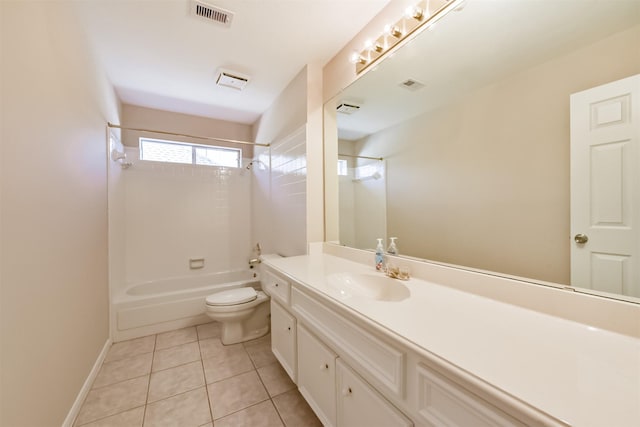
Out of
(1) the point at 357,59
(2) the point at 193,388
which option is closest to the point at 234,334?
(2) the point at 193,388

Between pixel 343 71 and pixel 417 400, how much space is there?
203 cm

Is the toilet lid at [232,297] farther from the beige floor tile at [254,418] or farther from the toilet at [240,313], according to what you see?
the beige floor tile at [254,418]

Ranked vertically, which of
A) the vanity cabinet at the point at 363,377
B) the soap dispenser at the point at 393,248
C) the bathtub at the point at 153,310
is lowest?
the bathtub at the point at 153,310

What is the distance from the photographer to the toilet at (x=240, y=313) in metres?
2.12

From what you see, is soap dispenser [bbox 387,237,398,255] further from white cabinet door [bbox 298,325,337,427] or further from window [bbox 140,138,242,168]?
window [bbox 140,138,242,168]

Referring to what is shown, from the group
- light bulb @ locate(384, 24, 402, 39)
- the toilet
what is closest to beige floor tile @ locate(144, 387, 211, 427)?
the toilet

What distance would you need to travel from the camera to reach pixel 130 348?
2.11 metres

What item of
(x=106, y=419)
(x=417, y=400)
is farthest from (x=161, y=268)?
(x=417, y=400)

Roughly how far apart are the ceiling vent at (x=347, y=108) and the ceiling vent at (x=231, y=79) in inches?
39.8

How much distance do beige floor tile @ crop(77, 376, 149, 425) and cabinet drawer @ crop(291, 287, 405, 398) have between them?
1.27m

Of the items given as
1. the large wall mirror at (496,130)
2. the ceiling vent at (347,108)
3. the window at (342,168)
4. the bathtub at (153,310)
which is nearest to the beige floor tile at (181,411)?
the bathtub at (153,310)

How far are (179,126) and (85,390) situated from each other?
9.08 feet

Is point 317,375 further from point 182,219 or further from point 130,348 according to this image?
point 182,219

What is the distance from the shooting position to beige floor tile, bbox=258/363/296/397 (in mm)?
1609
